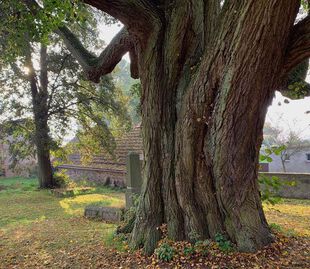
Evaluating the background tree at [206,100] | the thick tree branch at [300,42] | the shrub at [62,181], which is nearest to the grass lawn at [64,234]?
the background tree at [206,100]

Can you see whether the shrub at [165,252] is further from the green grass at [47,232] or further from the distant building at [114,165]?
the distant building at [114,165]

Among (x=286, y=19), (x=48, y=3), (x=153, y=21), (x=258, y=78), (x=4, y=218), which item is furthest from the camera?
(x=4, y=218)

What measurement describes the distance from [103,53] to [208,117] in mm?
2975

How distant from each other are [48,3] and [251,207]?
15.2 feet

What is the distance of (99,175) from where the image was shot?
21984mm

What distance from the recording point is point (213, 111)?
467 cm

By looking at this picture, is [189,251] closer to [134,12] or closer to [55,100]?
[134,12]

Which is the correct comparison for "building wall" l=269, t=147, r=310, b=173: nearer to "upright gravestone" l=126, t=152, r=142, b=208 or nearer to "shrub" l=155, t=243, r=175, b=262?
"upright gravestone" l=126, t=152, r=142, b=208

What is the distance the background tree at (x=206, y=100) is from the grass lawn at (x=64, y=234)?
81 centimetres

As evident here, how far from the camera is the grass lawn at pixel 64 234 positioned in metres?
5.70

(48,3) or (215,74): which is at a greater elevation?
(48,3)

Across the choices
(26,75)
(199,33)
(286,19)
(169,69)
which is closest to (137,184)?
(169,69)

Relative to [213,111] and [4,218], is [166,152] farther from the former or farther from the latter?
[4,218]

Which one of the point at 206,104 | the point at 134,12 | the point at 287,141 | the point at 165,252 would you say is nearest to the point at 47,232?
the point at 165,252
